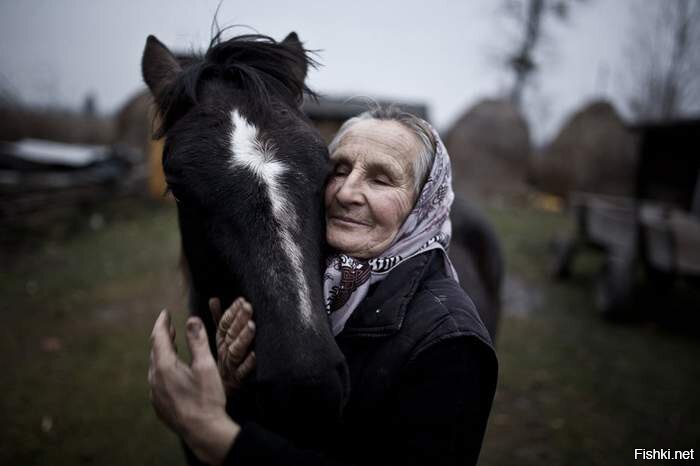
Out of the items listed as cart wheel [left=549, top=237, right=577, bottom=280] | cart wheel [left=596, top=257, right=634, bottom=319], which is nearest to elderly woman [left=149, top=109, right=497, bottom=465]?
cart wheel [left=596, top=257, right=634, bottom=319]

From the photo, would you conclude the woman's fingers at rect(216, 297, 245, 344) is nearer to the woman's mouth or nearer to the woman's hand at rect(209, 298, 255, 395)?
the woman's hand at rect(209, 298, 255, 395)

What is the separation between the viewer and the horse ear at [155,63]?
6.88 ft

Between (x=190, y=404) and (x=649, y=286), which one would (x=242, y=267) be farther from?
(x=649, y=286)

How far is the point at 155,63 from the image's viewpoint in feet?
7.00

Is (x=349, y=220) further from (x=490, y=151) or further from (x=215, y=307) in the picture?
(x=490, y=151)

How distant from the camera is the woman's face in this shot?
4.89ft

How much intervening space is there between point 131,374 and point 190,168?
370cm

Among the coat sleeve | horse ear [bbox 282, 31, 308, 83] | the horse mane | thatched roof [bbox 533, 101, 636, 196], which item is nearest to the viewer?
the coat sleeve

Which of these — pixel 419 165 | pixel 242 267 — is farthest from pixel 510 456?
pixel 242 267

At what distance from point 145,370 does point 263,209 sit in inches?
150

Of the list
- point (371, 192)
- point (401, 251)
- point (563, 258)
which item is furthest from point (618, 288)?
point (371, 192)

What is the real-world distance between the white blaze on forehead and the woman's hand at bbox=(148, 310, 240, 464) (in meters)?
0.32

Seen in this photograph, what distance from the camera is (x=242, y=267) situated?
1.34m

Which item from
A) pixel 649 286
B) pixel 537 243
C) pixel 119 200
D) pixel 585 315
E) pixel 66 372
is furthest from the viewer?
pixel 119 200
